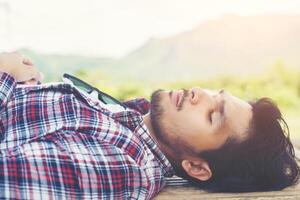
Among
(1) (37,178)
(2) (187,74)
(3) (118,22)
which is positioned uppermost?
(1) (37,178)

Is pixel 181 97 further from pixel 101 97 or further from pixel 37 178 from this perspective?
pixel 37 178

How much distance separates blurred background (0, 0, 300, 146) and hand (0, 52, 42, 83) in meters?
5.13

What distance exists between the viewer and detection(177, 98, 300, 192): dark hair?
1735 millimetres

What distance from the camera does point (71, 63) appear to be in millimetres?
7836

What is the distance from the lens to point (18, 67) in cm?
175

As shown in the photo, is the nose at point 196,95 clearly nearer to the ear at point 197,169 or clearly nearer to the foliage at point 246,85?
the ear at point 197,169

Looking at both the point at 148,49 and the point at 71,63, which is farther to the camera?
the point at 148,49

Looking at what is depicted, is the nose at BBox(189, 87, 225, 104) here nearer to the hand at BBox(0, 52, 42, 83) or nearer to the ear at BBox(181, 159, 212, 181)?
the ear at BBox(181, 159, 212, 181)

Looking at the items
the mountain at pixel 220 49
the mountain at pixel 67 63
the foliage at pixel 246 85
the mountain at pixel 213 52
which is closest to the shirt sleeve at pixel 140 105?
the foliage at pixel 246 85

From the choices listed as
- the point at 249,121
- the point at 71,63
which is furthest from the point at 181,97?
the point at 71,63

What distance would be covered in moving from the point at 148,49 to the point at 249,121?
22.1ft

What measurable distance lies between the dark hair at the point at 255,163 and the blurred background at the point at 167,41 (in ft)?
17.1

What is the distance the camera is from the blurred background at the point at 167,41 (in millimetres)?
7301

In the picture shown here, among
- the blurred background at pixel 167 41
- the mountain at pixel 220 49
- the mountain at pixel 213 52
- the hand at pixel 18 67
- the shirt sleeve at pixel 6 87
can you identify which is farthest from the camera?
the mountain at pixel 220 49
